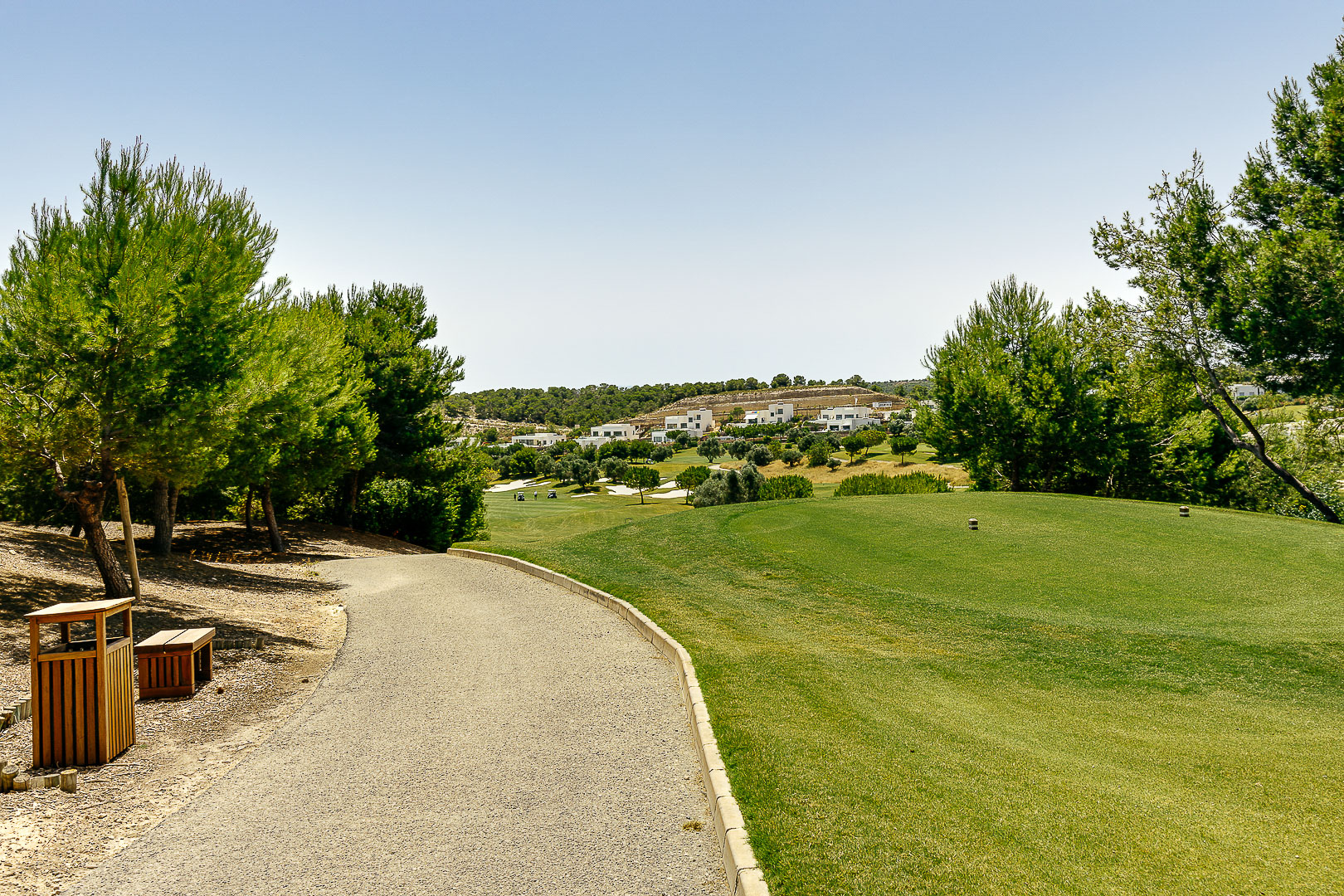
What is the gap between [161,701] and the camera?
9062 millimetres

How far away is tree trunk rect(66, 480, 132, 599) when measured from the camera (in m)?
12.2

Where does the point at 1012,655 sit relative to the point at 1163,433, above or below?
below

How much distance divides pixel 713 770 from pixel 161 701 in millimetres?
7302

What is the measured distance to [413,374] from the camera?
34.1 meters

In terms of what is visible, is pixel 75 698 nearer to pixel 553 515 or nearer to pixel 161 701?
pixel 161 701

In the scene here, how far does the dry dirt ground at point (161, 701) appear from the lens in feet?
18.7

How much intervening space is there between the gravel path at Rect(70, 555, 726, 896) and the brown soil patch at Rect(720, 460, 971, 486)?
58332 mm

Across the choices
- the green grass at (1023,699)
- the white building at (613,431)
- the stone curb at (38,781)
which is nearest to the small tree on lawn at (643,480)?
the green grass at (1023,699)

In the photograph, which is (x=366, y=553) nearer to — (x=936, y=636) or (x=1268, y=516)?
(x=936, y=636)

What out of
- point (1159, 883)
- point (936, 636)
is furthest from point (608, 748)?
point (936, 636)

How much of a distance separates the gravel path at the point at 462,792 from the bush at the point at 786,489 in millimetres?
30790

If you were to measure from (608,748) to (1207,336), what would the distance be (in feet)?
99.4

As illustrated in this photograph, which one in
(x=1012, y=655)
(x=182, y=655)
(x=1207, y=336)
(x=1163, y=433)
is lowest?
(x=1012, y=655)

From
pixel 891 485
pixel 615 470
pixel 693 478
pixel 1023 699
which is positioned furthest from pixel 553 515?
pixel 1023 699
